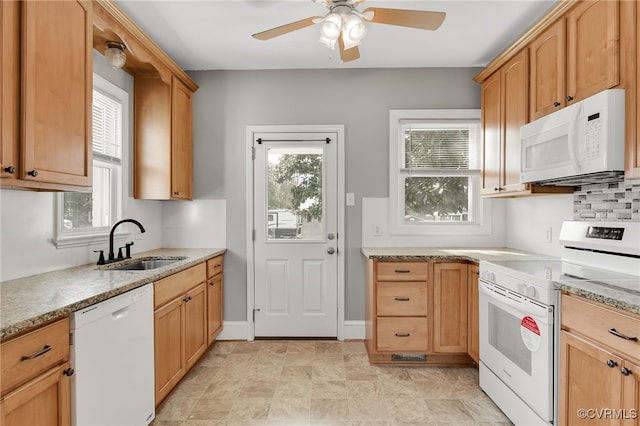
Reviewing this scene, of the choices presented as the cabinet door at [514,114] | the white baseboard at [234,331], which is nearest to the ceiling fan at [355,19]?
the cabinet door at [514,114]

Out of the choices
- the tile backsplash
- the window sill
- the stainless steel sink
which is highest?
the tile backsplash

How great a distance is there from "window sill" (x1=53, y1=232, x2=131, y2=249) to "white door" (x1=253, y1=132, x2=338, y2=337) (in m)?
1.25

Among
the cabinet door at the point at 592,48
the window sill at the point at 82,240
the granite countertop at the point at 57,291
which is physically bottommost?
the granite countertop at the point at 57,291

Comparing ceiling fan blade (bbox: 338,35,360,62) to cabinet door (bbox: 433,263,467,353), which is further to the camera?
cabinet door (bbox: 433,263,467,353)

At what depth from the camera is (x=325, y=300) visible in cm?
324

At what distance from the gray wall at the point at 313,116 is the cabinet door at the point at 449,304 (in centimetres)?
79

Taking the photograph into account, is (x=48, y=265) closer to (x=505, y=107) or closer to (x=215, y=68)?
(x=215, y=68)

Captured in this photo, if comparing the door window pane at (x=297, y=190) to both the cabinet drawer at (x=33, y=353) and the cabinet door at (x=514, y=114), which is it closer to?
the cabinet door at (x=514, y=114)

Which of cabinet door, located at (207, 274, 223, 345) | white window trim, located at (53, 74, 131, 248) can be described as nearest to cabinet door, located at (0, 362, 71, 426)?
white window trim, located at (53, 74, 131, 248)

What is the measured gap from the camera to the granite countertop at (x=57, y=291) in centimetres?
113

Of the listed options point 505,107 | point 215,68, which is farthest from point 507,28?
point 215,68

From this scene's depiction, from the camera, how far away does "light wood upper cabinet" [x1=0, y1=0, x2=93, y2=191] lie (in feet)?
4.39

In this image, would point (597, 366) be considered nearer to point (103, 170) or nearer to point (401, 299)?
point (401, 299)

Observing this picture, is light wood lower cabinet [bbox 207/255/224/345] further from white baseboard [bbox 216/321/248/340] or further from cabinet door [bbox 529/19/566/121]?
cabinet door [bbox 529/19/566/121]
